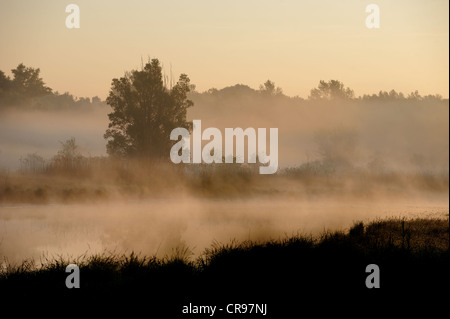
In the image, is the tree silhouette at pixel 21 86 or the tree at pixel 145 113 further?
the tree silhouette at pixel 21 86

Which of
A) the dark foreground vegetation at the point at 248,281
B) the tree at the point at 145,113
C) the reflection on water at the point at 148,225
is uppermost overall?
the tree at the point at 145,113

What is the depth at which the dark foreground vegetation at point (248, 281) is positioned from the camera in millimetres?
12477

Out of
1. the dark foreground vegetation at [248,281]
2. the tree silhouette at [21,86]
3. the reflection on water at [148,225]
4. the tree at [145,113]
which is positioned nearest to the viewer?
the dark foreground vegetation at [248,281]

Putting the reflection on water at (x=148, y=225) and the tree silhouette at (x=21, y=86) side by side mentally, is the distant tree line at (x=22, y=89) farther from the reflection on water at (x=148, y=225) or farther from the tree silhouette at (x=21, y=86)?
the reflection on water at (x=148, y=225)

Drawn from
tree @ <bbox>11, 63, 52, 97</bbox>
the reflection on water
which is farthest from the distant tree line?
the reflection on water

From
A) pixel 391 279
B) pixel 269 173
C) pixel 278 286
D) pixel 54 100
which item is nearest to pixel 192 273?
pixel 278 286

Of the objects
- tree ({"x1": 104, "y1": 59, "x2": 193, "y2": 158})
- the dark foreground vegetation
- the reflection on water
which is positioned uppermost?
tree ({"x1": 104, "y1": 59, "x2": 193, "y2": 158})

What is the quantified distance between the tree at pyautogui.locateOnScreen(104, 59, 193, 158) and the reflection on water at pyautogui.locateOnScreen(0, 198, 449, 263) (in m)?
3.61

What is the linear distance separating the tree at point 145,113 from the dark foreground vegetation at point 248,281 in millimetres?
20410

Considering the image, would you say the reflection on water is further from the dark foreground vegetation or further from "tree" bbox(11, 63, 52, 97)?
"tree" bbox(11, 63, 52, 97)

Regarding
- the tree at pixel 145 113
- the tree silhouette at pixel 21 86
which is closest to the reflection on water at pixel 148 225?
the tree at pixel 145 113

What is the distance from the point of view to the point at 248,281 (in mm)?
13758

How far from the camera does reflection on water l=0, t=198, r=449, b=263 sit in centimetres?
1894
